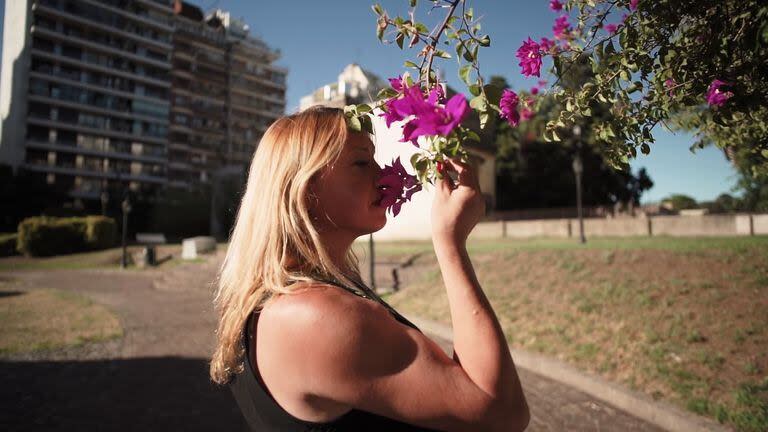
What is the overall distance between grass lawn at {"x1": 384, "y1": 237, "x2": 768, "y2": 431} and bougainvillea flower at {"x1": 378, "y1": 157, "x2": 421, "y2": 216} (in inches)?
153

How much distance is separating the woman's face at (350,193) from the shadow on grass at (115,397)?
3836 millimetres

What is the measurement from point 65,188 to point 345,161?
187 feet

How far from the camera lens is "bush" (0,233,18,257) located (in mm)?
28383

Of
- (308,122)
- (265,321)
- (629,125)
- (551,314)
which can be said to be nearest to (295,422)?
(265,321)

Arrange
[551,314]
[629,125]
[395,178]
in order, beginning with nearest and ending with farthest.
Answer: [395,178]
[629,125]
[551,314]

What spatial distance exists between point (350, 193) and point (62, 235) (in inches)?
1376

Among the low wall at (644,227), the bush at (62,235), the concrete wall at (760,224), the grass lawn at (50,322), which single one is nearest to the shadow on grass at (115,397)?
the grass lawn at (50,322)

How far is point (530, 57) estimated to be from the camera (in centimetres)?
192

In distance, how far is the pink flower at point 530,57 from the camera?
6.31ft

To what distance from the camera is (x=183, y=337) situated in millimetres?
8352

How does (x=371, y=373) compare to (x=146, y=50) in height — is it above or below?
below

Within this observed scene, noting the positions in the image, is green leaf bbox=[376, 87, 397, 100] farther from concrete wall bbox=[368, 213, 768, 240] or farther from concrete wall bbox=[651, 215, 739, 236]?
concrete wall bbox=[651, 215, 739, 236]

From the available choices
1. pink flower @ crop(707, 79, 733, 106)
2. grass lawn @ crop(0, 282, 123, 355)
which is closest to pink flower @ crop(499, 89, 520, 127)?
pink flower @ crop(707, 79, 733, 106)

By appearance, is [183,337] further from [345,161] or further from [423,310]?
[345,161]
